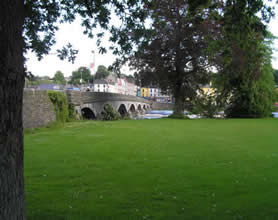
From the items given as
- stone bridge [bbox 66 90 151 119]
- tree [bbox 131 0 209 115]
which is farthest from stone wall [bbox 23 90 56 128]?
tree [bbox 131 0 209 115]

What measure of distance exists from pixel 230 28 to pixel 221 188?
3.03 m

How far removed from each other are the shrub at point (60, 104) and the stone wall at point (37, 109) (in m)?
0.59

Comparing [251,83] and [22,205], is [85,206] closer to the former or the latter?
[22,205]

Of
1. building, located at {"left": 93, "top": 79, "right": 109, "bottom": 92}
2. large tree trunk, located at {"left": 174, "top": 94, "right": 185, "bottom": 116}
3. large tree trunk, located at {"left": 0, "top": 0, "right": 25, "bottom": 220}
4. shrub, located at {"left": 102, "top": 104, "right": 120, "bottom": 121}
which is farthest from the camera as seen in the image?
building, located at {"left": 93, "top": 79, "right": 109, "bottom": 92}

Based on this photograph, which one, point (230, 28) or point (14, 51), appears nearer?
point (14, 51)

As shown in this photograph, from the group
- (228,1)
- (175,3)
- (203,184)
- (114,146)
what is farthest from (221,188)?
(175,3)

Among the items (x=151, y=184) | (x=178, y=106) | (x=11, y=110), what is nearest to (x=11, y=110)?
(x=11, y=110)

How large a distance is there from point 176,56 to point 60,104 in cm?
1278

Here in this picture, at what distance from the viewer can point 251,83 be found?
3241cm

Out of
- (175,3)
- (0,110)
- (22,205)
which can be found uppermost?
(175,3)

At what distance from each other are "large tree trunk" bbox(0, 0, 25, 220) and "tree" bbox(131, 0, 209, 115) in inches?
905

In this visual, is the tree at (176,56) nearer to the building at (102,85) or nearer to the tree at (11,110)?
the tree at (11,110)

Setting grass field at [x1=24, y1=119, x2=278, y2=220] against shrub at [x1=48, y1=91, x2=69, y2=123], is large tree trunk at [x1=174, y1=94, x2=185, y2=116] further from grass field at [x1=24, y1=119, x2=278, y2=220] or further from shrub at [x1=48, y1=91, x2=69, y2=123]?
grass field at [x1=24, y1=119, x2=278, y2=220]

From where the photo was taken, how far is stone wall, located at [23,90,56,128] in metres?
15.5
